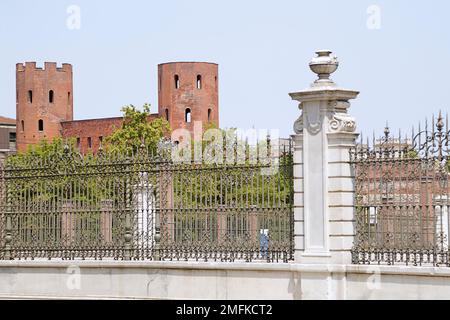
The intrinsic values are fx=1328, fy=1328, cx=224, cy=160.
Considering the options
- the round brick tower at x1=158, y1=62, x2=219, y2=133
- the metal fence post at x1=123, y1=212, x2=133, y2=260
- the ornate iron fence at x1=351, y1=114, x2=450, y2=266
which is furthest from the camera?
the round brick tower at x1=158, y1=62, x2=219, y2=133

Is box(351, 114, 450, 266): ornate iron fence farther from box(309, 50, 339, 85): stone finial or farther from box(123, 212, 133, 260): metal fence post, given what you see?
box(123, 212, 133, 260): metal fence post

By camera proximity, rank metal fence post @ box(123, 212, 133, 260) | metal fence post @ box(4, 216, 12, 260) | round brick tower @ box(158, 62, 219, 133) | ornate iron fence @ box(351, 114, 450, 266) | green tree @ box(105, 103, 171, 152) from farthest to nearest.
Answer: round brick tower @ box(158, 62, 219, 133) < green tree @ box(105, 103, 171, 152) < metal fence post @ box(4, 216, 12, 260) < metal fence post @ box(123, 212, 133, 260) < ornate iron fence @ box(351, 114, 450, 266)

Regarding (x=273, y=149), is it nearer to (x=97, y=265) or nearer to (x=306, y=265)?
(x=306, y=265)

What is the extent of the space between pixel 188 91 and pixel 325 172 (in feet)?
242

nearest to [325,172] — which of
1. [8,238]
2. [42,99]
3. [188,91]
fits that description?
[8,238]

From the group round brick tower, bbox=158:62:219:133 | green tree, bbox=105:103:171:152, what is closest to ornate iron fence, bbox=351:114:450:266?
green tree, bbox=105:103:171:152

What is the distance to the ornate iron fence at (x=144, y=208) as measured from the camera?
22781 mm

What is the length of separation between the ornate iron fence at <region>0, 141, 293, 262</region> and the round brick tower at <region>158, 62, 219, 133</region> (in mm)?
67449

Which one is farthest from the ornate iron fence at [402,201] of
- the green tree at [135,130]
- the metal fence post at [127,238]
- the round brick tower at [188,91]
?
the round brick tower at [188,91]

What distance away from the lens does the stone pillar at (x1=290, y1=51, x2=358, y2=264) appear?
70.3ft

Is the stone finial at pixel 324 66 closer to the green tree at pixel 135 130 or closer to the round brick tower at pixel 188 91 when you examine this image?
the green tree at pixel 135 130

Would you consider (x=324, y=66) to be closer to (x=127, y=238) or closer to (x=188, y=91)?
(x=127, y=238)

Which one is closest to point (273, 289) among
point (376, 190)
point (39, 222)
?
point (376, 190)
